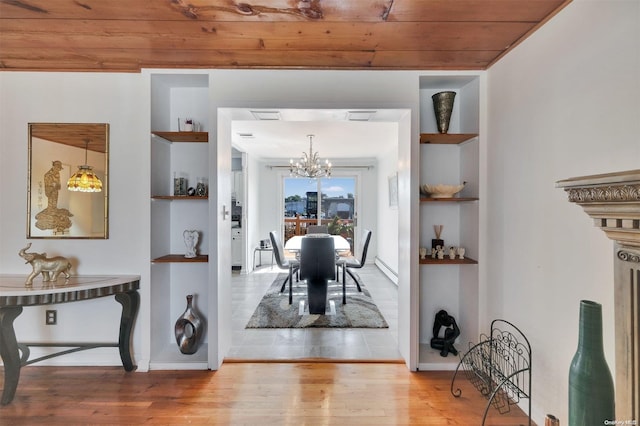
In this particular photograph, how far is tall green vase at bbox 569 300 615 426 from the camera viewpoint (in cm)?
100

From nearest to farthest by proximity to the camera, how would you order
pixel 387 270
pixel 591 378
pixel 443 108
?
1. pixel 591 378
2. pixel 443 108
3. pixel 387 270

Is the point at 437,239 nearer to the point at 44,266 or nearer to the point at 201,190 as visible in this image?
the point at 201,190

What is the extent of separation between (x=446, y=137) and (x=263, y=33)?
1503 mm

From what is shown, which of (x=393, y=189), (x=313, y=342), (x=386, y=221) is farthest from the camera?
(x=386, y=221)

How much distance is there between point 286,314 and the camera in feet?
10.7

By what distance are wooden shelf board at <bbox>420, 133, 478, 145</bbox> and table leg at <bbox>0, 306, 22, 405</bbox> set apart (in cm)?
308

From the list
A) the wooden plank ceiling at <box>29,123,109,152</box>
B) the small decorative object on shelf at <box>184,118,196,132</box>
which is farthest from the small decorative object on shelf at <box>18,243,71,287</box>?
the small decorative object on shelf at <box>184,118,196,132</box>

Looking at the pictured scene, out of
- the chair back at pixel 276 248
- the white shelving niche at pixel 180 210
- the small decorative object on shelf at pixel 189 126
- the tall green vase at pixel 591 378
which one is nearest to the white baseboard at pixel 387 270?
the chair back at pixel 276 248

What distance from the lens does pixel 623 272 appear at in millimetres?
962

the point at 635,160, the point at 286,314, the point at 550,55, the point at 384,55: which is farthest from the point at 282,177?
the point at 635,160

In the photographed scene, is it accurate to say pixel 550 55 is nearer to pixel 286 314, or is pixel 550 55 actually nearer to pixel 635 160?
pixel 635 160

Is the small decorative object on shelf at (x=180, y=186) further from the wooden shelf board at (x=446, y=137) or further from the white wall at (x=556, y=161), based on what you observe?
the white wall at (x=556, y=161)

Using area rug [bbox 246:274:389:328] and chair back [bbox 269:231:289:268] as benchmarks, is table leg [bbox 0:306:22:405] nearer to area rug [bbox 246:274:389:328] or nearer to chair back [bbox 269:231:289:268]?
area rug [bbox 246:274:389:328]

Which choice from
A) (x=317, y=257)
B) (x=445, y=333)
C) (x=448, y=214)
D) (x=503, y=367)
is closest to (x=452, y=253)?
(x=448, y=214)
